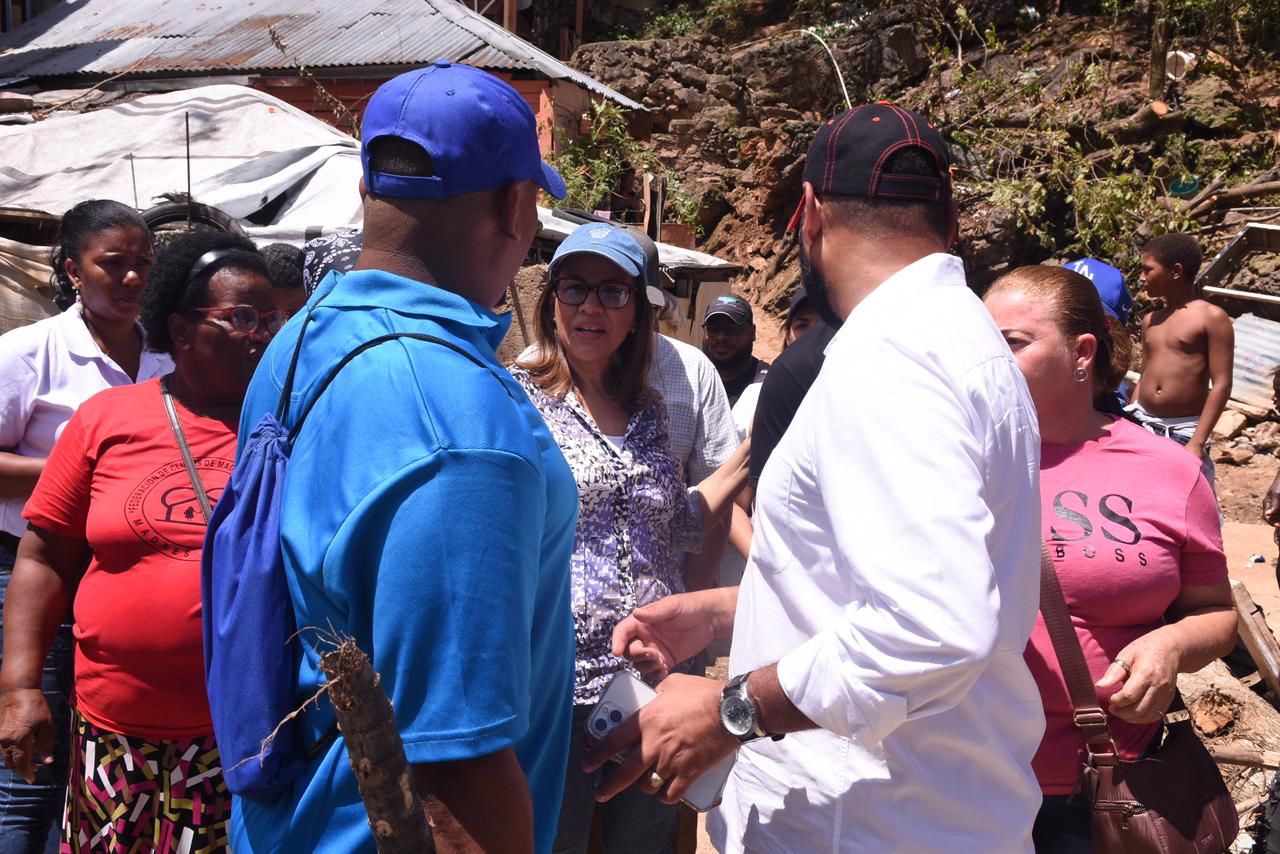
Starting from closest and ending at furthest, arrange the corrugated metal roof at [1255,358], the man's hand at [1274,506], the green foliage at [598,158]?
the man's hand at [1274,506] < the corrugated metal roof at [1255,358] < the green foliage at [598,158]

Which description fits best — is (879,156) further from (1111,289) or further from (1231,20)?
(1231,20)

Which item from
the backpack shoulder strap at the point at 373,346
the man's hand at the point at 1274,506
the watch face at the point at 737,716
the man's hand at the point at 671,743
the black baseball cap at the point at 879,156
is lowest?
the man's hand at the point at 1274,506

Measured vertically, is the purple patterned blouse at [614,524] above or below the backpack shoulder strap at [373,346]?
below

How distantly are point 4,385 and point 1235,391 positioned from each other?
33.9 feet

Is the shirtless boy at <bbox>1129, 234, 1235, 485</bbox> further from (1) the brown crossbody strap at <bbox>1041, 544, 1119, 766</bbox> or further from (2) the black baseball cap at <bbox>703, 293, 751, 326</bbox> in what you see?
(1) the brown crossbody strap at <bbox>1041, 544, 1119, 766</bbox>

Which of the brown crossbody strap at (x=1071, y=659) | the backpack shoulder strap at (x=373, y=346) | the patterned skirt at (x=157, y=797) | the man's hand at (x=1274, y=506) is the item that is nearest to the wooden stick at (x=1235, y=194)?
the man's hand at (x=1274, y=506)

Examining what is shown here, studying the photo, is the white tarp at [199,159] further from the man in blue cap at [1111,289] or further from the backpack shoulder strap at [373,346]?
the backpack shoulder strap at [373,346]

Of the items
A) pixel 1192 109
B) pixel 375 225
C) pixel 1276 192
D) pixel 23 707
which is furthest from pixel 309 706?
pixel 1192 109

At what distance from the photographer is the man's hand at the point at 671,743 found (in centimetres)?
166

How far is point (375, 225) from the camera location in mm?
1374

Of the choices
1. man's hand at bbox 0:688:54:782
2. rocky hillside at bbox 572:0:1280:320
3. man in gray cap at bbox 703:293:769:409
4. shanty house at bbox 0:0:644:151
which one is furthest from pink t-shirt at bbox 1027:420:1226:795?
shanty house at bbox 0:0:644:151

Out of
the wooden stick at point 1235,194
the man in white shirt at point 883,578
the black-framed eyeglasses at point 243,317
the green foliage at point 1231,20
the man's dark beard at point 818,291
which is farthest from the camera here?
the green foliage at point 1231,20

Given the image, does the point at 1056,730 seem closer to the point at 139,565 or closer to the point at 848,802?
the point at 848,802

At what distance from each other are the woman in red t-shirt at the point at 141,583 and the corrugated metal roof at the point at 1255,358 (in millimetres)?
9659
